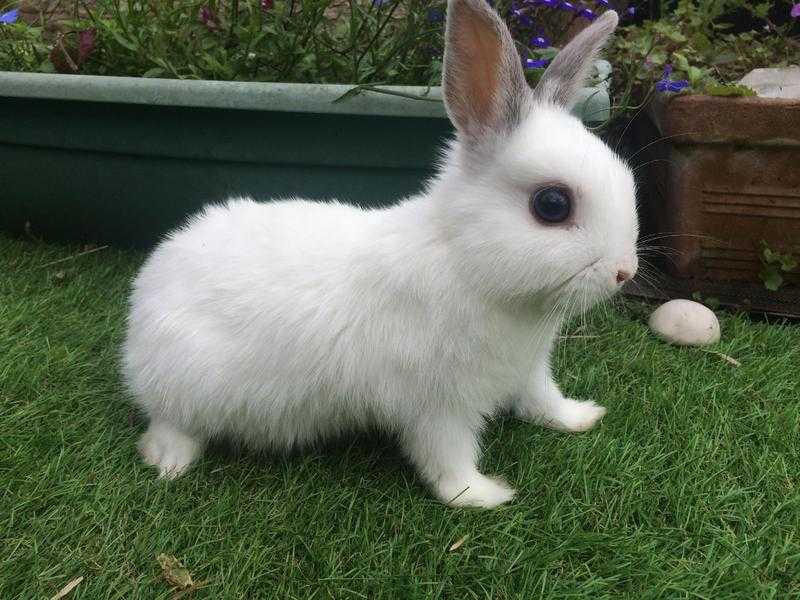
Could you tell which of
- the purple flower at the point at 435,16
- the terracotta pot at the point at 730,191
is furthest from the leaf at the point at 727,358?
the purple flower at the point at 435,16

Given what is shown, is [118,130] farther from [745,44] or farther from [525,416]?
[745,44]

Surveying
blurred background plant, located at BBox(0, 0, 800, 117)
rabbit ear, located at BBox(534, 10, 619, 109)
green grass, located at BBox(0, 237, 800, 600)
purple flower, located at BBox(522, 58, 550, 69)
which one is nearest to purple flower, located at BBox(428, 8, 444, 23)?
blurred background plant, located at BBox(0, 0, 800, 117)

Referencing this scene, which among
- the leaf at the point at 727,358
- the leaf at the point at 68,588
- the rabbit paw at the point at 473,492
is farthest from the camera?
the leaf at the point at 727,358

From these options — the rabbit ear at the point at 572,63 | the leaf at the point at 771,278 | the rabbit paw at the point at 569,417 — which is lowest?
the leaf at the point at 771,278

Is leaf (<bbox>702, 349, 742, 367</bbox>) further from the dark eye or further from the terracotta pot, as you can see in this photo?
the dark eye

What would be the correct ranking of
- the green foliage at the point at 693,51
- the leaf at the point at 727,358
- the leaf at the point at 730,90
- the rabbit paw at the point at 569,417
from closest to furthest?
the rabbit paw at the point at 569,417
the leaf at the point at 727,358
the leaf at the point at 730,90
the green foliage at the point at 693,51

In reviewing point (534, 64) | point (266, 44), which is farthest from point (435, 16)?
point (266, 44)

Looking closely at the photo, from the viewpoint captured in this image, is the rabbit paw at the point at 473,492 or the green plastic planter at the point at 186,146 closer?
the rabbit paw at the point at 473,492

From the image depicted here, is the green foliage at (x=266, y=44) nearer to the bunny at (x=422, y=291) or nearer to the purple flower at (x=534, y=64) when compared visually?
the purple flower at (x=534, y=64)

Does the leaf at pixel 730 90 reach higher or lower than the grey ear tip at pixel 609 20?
lower
